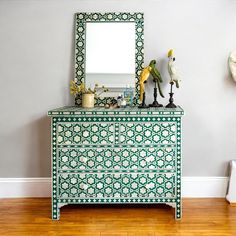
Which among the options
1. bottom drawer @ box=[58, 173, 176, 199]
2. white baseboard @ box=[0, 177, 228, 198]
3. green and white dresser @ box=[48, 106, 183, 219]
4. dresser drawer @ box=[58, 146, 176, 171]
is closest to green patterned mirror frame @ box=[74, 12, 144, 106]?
green and white dresser @ box=[48, 106, 183, 219]

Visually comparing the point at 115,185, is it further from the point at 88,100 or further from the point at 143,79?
the point at 143,79

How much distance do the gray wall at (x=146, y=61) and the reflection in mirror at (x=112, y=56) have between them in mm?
188

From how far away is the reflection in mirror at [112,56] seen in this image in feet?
10.7

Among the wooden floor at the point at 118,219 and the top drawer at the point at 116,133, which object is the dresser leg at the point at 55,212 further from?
the top drawer at the point at 116,133

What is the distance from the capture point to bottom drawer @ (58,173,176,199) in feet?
9.26

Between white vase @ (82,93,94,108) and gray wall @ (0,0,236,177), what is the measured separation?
28 centimetres

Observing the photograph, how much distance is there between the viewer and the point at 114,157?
9.23 ft

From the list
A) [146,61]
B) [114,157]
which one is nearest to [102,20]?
[146,61]

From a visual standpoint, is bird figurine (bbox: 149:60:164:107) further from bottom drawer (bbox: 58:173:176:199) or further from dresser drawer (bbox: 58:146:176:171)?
bottom drawer (bbox: 58:173:176:199)

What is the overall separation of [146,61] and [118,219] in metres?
1.60
